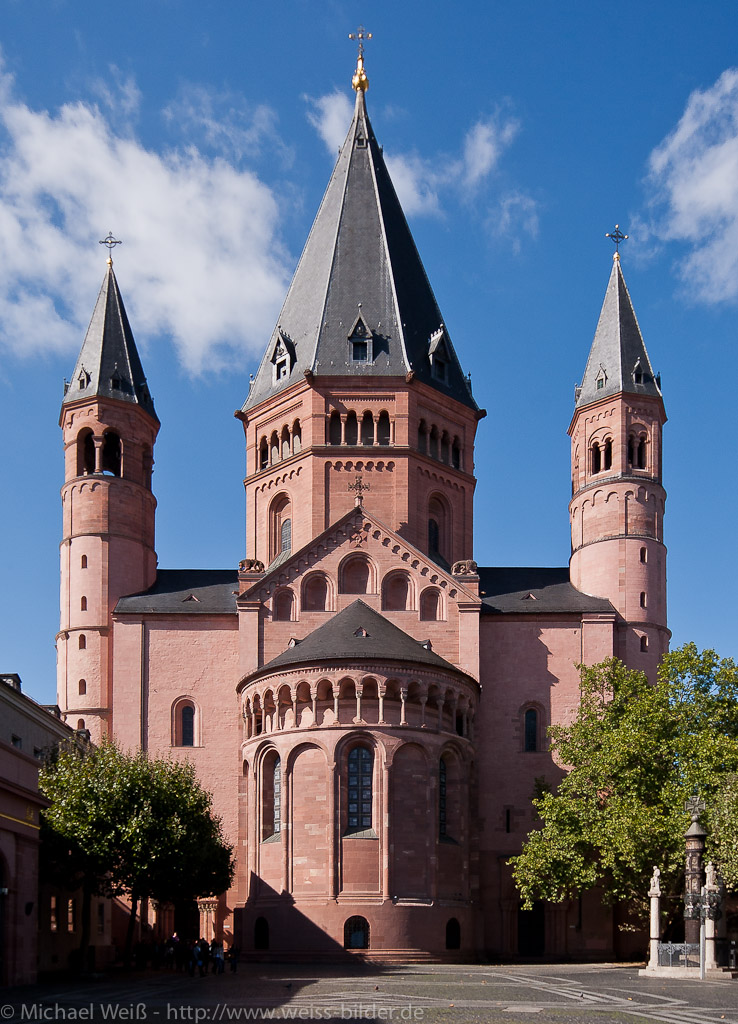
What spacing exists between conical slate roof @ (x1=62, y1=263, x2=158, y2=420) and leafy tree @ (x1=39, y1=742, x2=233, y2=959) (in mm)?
24386

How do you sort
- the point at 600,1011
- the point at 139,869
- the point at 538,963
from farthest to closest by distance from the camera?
the point at 538,963, the point at 139,869, the point at 600,1011

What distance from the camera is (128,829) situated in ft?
165

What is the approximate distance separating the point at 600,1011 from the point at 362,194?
55220mm

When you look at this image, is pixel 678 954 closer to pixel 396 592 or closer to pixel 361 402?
pixel 396 592

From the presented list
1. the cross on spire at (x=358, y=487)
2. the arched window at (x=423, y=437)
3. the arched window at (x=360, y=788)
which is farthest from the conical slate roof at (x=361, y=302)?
the arched window at (x=360, y=788)

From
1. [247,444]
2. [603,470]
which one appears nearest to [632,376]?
[603,470]

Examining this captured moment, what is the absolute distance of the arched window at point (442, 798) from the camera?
2354 inches

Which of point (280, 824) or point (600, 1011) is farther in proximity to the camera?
point (280, 824)

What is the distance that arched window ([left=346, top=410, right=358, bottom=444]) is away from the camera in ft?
236

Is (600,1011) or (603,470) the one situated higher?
(603,470)

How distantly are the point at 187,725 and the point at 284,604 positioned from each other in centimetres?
767

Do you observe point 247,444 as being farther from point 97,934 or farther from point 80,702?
point 97,934

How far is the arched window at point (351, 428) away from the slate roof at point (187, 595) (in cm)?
935

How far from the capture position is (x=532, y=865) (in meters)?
58.2
